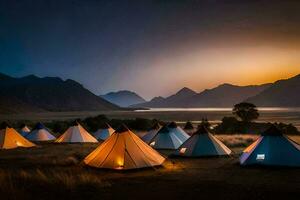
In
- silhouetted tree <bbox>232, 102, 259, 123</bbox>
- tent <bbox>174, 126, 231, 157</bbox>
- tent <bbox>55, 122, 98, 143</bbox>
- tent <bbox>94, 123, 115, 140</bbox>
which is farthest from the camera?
silhouetted tree <bbox>232, 102, 259, 123</bbox>

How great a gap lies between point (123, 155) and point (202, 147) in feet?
22.8

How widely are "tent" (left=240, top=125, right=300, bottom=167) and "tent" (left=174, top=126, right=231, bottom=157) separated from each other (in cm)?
444

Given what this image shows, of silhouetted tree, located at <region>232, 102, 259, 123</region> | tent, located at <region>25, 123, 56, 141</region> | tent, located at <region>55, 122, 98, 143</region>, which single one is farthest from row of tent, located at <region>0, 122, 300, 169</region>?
silhouetted tree, located at <region>232, 102, 259, 123</region>

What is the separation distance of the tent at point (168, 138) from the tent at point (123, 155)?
35.4 feet

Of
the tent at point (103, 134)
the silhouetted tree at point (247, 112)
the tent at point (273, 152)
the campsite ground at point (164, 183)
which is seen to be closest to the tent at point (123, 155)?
the campsite ground at point (164, 183)

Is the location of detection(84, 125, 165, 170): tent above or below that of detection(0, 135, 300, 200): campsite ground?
above

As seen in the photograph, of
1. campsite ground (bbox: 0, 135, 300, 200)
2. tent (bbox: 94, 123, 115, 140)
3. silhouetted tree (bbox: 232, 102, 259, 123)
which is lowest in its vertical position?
campsite ground (bbox: 0, 135, 300, 200)

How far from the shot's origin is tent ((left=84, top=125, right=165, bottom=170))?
63.3 feet

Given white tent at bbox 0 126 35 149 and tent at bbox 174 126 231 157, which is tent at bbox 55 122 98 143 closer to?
white tent at bbox 0 126 35 149

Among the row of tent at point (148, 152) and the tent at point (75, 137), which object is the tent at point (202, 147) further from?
the tent at point (75, 137)

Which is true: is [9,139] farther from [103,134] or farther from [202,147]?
[202,147]

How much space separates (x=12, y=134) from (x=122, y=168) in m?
17.8

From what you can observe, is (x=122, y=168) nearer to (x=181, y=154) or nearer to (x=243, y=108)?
(x=181, y=154)

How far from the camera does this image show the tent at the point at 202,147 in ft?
80.6
